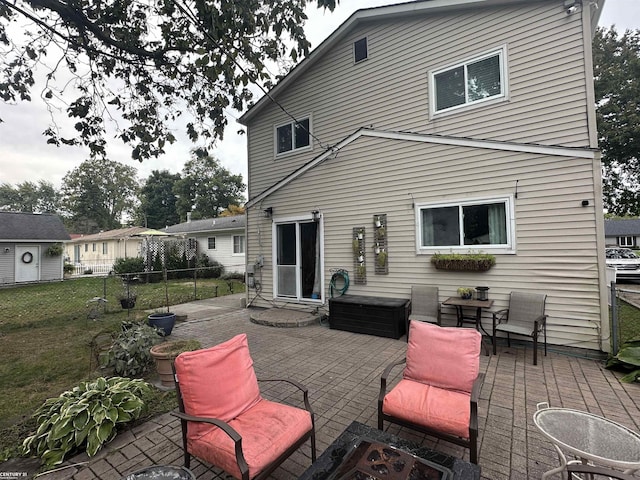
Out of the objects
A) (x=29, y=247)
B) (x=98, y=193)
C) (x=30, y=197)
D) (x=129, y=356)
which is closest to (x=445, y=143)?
(x=129, y=356)

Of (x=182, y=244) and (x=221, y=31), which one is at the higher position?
(x=221, y=31)

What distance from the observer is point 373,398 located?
11.5ft

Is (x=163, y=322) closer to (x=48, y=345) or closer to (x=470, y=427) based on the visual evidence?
(x=48, y=345)

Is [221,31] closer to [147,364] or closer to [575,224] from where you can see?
[147,364]

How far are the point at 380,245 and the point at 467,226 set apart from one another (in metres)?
1.83

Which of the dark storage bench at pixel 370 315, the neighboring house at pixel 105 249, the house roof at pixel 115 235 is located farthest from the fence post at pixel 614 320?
the house roof at pixel 115 235

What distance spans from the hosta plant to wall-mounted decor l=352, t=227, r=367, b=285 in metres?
4.89

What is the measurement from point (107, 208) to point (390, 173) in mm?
44117

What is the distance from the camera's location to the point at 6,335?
6957 millimetres

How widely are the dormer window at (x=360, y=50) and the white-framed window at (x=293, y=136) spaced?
204 cm

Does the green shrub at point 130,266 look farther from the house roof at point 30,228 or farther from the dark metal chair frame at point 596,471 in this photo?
the dark metal chair frame at point 596,471

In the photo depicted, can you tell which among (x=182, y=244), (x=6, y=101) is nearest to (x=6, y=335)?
(x=6, y=101)

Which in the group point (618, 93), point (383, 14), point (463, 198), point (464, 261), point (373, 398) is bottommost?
point (373, 398)

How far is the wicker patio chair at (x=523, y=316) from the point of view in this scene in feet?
15.7
